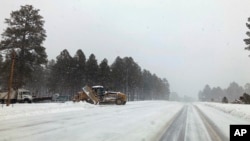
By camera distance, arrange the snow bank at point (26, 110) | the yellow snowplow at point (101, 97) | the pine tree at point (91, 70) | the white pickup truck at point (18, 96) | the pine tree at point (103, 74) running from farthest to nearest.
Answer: the pine tree at point (103, 74) → the pine tree at point (91, 70) → the white pickup truck at point (18, 96) → the yellow snowplow at point (101, 97) → the snow bank at point (26, 110)

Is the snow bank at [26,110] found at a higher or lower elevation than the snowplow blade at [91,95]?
lower

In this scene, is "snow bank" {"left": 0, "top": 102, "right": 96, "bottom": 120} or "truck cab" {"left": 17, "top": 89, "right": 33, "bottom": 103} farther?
"truck cab" {"left": 17, "top": 89, "right": 33, "bottom": 103}

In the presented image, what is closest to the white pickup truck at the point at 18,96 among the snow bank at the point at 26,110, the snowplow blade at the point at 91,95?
the snowplow blade at the point at 91,95

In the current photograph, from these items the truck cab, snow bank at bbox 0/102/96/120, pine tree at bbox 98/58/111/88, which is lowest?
snow bank at bbox 0/102/96/120

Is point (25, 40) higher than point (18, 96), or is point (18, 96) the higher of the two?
point (25, 40)

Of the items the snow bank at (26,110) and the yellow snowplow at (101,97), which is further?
the yellow snowplow at (101,97)

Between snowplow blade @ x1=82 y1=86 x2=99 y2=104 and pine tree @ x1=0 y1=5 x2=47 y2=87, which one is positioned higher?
pine tree @ x1=0 y1=5 x2=47 y2=87

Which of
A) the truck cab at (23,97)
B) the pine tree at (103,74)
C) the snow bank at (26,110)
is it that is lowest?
the snow bank at (26,110)

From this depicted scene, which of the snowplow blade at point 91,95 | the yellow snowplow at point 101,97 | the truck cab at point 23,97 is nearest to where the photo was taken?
the snowplow blade at point 91,95

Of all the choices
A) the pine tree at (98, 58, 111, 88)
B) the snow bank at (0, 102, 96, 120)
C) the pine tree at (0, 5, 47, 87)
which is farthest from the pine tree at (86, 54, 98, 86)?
the snow bank at (0, 102, 96, 120)

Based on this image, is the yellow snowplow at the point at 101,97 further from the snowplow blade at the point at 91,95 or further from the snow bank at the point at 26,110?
the snow bank at the point at 26,110

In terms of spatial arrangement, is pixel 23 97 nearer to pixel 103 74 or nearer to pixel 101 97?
pixel 101 97

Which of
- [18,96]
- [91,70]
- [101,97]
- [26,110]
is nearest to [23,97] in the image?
[18,96]

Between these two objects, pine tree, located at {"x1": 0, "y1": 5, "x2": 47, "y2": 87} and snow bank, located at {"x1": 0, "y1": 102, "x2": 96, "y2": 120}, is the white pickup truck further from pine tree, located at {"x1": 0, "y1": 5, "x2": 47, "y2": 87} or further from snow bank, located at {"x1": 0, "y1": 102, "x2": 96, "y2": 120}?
snow bank, located at {"x1": 0, "y1": 102, "x2": 96, "y2": 120}
